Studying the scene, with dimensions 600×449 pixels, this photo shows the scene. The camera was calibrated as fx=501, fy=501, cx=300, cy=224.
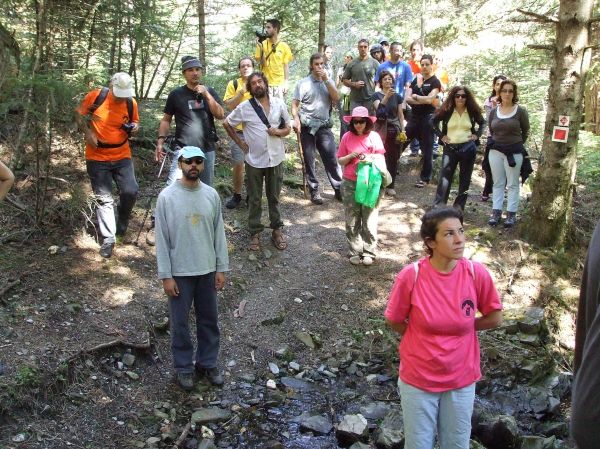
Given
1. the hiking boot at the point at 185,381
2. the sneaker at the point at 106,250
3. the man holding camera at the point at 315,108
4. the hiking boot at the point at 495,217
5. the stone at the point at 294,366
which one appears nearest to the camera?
the hiking boot at the point at 185,381

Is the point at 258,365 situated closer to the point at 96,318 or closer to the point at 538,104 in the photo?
the point at 96,318

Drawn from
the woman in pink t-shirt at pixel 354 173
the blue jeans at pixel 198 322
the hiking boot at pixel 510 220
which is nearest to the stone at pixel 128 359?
the blue jeans at pixel 198 322

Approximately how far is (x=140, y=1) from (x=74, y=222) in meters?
4.40

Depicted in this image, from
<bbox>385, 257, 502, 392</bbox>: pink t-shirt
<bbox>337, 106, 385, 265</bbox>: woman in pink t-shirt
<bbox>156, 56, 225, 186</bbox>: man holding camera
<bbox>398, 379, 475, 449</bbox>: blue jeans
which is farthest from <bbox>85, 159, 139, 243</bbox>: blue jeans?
<bbox>398, 379, 475, 449</bbox>: blue jeans

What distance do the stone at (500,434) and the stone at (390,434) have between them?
2.60 ft

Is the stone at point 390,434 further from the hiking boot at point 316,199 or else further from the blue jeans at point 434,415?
the hiking boot at point 316,199

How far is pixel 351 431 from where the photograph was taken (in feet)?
15.0

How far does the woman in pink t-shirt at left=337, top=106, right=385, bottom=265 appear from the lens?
7.00 m

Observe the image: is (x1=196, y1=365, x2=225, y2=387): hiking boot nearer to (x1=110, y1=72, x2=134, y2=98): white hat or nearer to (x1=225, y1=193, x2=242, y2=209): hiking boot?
(x1=110, y1=72, x2=134, y2=98): white hat

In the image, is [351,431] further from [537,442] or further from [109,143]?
[109,143]

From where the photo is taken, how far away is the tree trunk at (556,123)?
7020 mm

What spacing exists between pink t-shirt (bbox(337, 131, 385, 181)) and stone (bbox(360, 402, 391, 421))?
3191mm

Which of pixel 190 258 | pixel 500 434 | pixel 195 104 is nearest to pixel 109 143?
pixel 195 104

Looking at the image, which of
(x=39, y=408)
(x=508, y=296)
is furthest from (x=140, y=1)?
(x=508, y=296)
